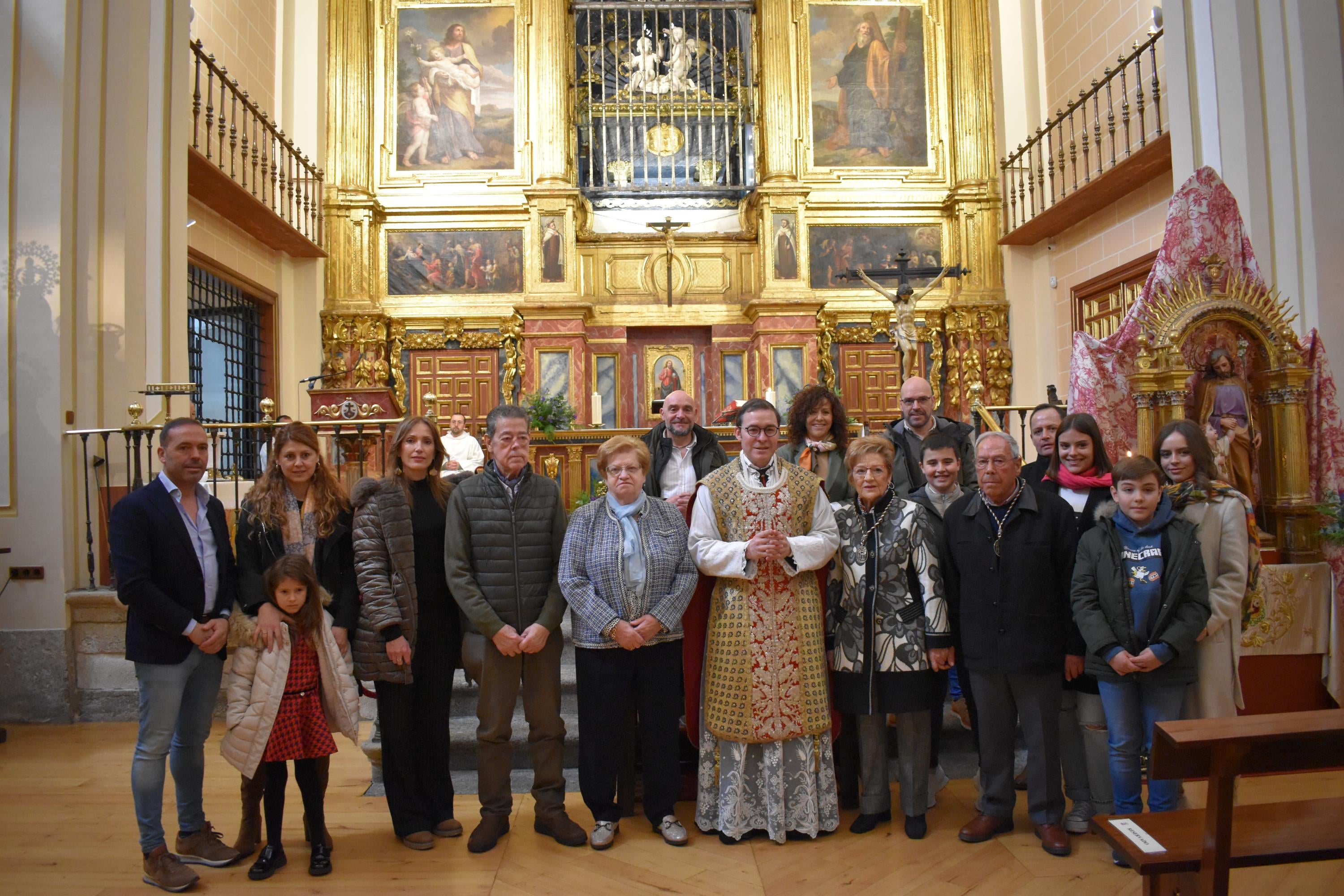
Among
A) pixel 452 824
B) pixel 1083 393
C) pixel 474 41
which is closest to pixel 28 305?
pixel 452 824

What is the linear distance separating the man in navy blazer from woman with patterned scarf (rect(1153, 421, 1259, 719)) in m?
3.49

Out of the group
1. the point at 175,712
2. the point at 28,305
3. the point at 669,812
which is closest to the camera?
the point at 175,712

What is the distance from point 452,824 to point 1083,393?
3.68 meters

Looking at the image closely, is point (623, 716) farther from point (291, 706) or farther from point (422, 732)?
point (291, 706)

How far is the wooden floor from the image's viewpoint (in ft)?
10.3

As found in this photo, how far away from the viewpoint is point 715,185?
12203mm

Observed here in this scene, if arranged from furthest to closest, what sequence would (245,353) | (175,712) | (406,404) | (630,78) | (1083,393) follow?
(630,78) → (406,404) → (245,353) → (1083,393) → (175,712)

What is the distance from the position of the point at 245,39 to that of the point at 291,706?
9396mm

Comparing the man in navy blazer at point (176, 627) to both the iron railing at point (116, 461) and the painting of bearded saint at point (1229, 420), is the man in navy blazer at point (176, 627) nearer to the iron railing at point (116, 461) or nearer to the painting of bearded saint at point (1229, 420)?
the iron railing at point (116, 461)

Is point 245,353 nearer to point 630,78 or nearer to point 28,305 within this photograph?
point 28,305

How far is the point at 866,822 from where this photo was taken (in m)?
3.58

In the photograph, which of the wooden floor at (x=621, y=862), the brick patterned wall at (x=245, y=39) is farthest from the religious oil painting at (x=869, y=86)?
the wooden floor at (x=621, y=862)

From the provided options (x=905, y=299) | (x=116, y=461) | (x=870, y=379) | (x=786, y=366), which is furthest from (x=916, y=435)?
(x=870, y=379)

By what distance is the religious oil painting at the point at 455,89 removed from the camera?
464 inches
